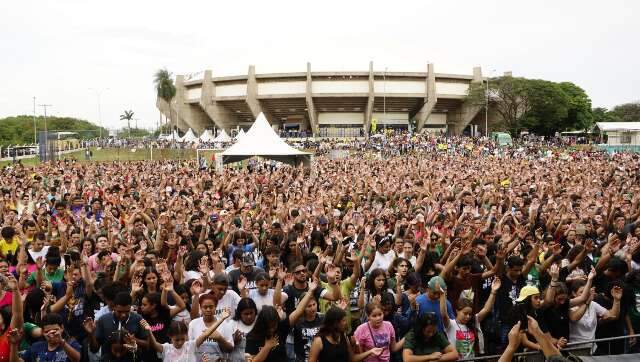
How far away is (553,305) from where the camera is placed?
15.1 feet

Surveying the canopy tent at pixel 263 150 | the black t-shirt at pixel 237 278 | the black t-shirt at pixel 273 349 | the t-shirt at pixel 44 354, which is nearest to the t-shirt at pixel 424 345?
the black t-shirt at pixel 273 349

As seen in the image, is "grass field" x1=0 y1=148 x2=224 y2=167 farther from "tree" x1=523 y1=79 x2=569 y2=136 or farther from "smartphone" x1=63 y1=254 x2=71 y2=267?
"tree" x1=523 y1=79 x2=569 y2=136

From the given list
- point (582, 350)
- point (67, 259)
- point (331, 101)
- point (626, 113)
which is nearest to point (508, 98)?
point (331, 101)

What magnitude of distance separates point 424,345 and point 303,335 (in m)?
1.01

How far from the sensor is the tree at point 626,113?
8084cm

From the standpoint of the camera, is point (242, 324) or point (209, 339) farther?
point (242, 324)

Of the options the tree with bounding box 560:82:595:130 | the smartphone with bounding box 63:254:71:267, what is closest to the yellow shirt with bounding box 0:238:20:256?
the smartphone with bounding box 63:254:71:267

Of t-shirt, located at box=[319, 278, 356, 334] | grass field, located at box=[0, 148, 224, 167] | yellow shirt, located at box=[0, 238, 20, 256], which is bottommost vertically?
t-shirt, located at box=[319, 278, 356, 334]

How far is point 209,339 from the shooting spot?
159 inches

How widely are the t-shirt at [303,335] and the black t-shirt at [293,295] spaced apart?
0.42 metres

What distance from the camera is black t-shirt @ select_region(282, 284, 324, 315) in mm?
4707

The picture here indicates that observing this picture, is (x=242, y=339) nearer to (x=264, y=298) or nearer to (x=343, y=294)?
(x=264, y=298)

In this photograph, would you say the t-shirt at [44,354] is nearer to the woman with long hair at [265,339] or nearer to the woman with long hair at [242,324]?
the woman with long hair at [242,324]

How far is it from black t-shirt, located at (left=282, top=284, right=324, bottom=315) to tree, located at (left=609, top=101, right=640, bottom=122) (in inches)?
3484
